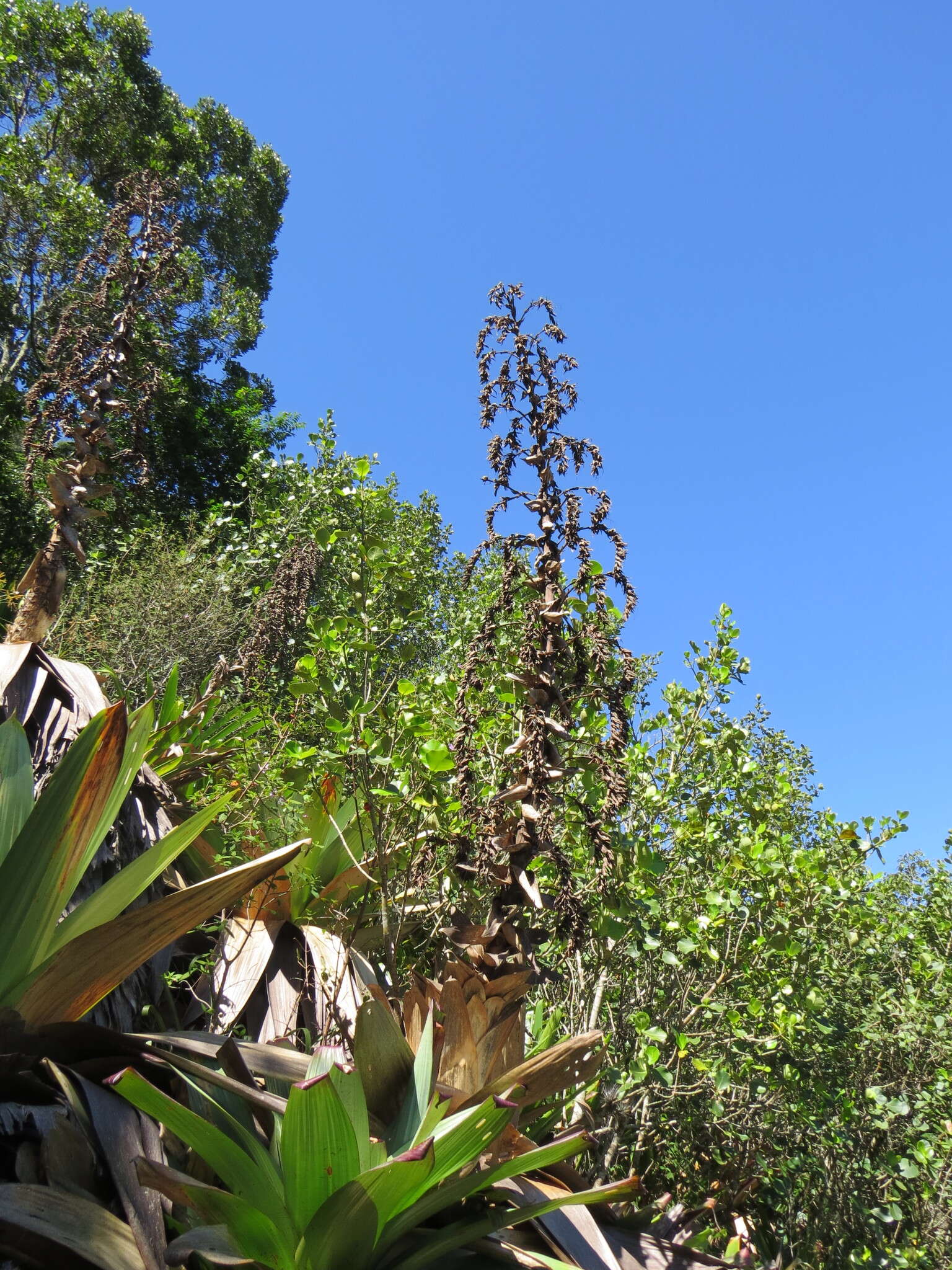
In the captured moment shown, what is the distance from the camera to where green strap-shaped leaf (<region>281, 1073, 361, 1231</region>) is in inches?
64.8

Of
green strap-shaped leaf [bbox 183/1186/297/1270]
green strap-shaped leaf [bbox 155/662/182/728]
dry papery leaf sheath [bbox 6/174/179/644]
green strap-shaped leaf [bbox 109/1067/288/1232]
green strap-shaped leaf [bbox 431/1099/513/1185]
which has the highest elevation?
dry papery leaf sheath [bbox 6/174/179/644]

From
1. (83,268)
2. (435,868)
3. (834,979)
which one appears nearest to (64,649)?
(83,268)

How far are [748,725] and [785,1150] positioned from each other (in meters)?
2.26

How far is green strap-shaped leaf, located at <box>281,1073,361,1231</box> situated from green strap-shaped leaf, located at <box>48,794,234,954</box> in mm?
741

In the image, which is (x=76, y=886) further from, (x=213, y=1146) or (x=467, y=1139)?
(x=467, y=1139)

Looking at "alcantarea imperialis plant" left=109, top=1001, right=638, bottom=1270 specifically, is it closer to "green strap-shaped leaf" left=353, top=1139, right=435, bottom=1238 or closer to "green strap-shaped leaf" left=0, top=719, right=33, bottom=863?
"green strap-shaped leaf" left=353, top=1139, right=435, bottom=1238

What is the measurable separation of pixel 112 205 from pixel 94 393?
47.7 feet

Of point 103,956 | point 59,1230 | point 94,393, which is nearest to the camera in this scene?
point 59,1230

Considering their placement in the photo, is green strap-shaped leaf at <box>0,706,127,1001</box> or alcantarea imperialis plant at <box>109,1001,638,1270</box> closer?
alcantarea imperialis plant at <box>109,1001,638,1270</box>

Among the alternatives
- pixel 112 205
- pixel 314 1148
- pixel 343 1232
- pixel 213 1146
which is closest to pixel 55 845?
pixel 213 1146

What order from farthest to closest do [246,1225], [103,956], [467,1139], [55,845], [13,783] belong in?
1. [13,783]
2. [55,845]
3. [103,956]
4. [467,1139]
5. [246,1225]

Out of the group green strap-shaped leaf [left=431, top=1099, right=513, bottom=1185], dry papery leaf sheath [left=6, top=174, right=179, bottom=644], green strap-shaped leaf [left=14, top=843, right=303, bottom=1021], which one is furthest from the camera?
dry papery leaf sheath [left=6, top=174, right=179, bottom=644]

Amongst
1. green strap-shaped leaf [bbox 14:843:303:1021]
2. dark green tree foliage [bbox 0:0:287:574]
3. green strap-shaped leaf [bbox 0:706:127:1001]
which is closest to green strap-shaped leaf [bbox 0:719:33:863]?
green strap-shaped leaf [bbox 0:706:127:1001]

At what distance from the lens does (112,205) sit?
16203 millimetres
